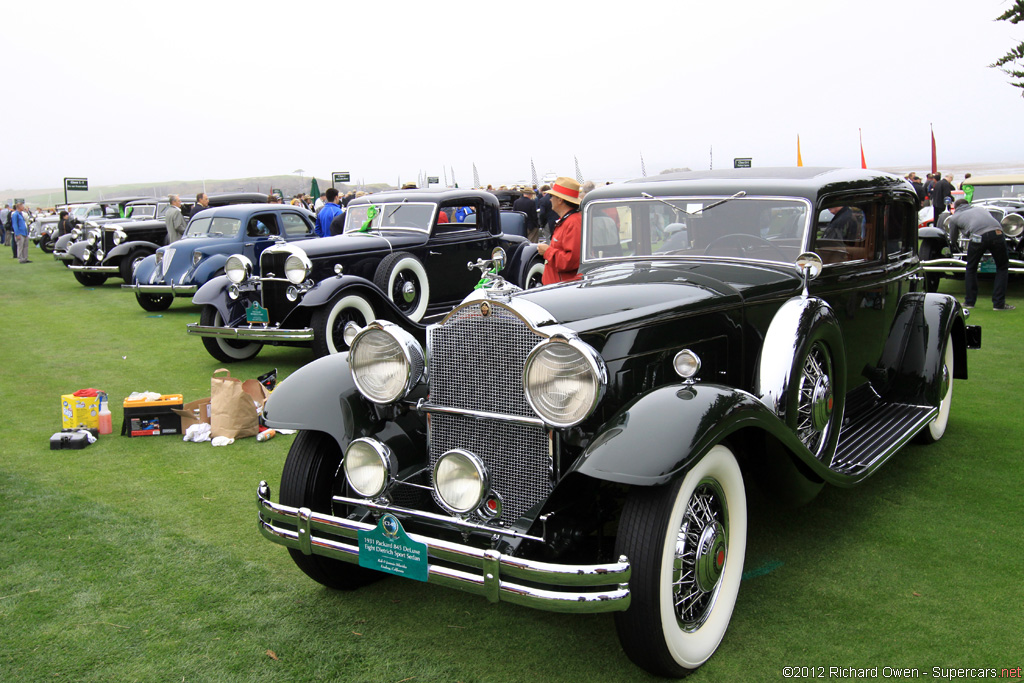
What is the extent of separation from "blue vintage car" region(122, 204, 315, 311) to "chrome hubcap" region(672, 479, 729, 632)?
9351mm

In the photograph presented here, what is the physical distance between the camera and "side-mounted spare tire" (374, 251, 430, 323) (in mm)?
8625

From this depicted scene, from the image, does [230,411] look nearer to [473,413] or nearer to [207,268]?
[473,413]

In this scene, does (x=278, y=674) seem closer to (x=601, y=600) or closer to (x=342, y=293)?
(x=601, y=600)

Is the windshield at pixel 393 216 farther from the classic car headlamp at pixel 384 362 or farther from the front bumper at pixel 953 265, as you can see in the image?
the front bumper at pixel 953 265

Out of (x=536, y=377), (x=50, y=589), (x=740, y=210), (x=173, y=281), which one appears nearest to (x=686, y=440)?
(x=536, y=377)

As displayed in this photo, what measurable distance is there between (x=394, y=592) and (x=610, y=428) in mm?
1343

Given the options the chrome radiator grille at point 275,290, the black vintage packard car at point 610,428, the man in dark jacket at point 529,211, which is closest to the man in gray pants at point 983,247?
the black vintage packard car at point 610,428

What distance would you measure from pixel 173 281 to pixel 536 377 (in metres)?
9.88

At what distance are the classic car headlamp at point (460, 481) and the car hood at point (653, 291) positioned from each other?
638mm

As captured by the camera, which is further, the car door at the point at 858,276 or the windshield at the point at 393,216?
the windshield at the point at 393,216

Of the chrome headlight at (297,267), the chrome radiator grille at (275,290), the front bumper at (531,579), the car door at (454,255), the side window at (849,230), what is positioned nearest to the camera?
the front bumper at (531,579)

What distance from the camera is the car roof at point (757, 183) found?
13.6 feet

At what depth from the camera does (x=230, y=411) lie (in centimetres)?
555

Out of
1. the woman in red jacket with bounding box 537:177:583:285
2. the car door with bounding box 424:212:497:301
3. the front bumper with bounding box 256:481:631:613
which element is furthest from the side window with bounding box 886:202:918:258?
the car door with bounding box 424:212:497:301
